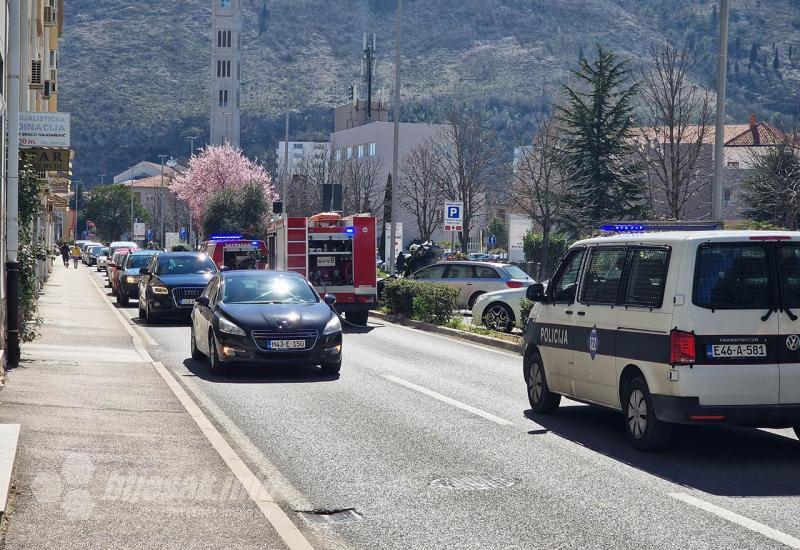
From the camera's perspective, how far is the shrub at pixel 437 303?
27797mm

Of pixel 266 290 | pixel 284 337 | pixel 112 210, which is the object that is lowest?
pixel 284 337

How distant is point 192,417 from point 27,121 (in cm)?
860

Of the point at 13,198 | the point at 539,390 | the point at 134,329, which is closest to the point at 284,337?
the point at 13,198

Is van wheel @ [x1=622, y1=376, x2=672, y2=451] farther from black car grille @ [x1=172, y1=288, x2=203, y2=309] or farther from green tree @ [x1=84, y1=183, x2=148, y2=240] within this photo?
green tree @ [x1=84, y1=183, x2=148, y2=240]

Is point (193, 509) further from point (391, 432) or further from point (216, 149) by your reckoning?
point (216, 149)

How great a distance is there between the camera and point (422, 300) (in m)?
28.6

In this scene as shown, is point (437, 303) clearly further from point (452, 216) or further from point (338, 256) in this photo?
point (452, 216)

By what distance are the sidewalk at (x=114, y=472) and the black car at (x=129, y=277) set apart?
73.2 ft

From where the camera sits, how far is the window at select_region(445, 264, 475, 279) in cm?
3341

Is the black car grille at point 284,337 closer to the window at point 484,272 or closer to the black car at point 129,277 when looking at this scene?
the window at point 484,272

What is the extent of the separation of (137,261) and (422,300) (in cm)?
1529

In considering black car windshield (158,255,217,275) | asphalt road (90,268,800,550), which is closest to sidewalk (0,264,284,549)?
asphalt road (90,268,800,550)

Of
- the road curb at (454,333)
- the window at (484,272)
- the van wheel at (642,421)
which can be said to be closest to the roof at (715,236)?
the van wheel at (642,421)

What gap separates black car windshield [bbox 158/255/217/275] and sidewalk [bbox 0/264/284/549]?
13792mm
